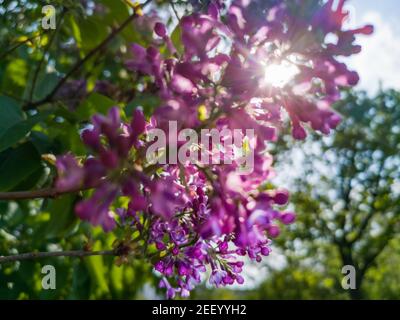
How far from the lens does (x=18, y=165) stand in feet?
5.20

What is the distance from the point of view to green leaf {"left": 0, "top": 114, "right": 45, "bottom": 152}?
4.66ft

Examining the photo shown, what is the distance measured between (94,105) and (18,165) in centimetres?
Result: 29

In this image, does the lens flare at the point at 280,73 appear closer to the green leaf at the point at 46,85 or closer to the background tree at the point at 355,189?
the green leaf at the point at 46,85

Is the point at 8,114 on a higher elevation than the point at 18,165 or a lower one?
higher

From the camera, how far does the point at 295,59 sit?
3.12 feet

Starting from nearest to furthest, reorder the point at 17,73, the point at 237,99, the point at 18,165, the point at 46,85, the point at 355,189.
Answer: the point at 237,99 < the point at 18,165 < the point at 46,85 < the point at 17,73 < the point at 355,189

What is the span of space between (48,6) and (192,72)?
1042mm

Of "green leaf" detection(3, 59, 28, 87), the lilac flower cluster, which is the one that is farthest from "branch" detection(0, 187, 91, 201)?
"green leaf" detection(3, 59, 28, 87)

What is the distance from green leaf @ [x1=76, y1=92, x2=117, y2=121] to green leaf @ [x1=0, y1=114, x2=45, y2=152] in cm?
→ 19

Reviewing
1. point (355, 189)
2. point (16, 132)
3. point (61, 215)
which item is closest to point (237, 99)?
point (16, 132)

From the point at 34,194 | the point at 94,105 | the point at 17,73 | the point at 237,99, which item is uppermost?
the point at 17,73

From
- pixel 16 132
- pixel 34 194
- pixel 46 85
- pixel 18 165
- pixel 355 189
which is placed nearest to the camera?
pixel 34 194

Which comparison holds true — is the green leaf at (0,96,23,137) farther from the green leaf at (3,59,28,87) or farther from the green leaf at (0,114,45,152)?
the green leaf at (3,59,28,87)

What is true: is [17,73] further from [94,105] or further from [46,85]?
[94,105]
